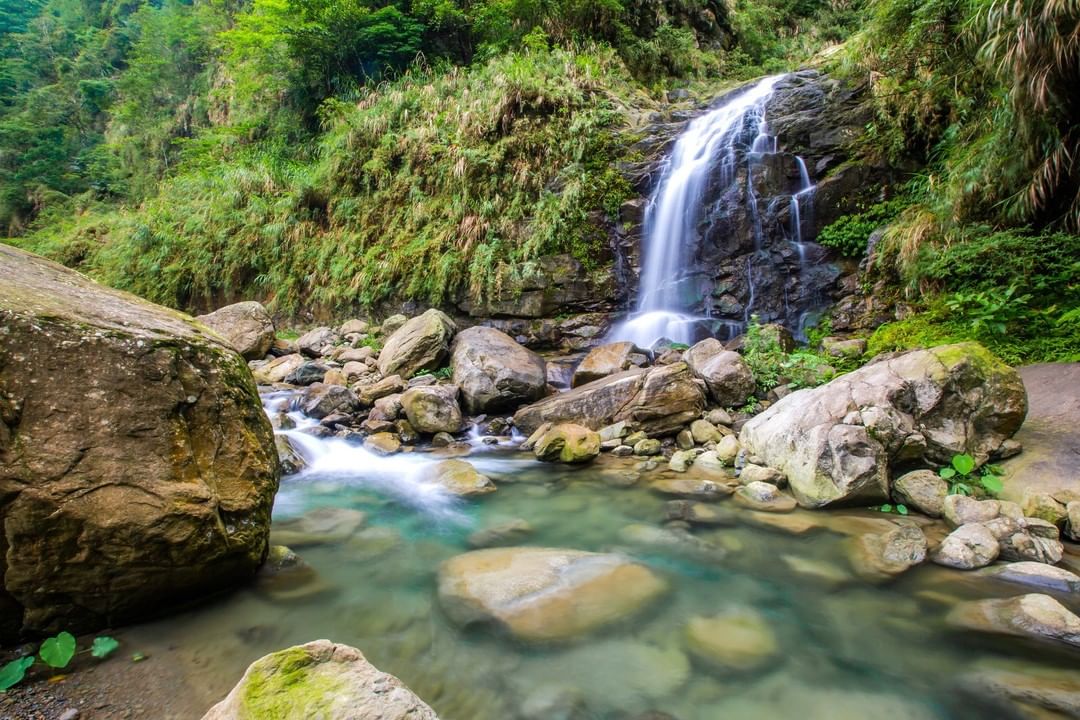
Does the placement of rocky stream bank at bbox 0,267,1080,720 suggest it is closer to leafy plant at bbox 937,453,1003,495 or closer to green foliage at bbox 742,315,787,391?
leafy plant at bbox 937,453,1003,495

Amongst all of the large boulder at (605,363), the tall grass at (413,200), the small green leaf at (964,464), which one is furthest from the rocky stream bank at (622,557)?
the tall grass at (413,200)

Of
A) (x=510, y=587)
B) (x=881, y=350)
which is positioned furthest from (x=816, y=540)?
(x=881, y=350)

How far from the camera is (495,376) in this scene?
21.6 ft

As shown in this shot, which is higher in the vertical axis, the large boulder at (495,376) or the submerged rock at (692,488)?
the large boulder at (495,376)

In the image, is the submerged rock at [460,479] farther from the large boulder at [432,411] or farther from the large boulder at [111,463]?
the large boulder at [111,463]

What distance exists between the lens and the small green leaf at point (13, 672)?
5.66ft

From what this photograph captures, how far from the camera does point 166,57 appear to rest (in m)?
22.1

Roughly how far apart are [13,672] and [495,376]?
5.08 m

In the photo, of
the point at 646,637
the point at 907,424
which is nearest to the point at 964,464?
the point at 907,424

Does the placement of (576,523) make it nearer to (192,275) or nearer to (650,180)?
(650,180)

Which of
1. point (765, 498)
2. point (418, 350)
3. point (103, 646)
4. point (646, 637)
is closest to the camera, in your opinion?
point (103, 646)

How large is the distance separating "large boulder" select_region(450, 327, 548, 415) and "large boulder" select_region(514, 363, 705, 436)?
1.33 ft

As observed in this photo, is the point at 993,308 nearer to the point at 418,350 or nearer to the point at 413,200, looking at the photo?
the point at 418,350

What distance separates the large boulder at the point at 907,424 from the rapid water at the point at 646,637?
12.4 inches
